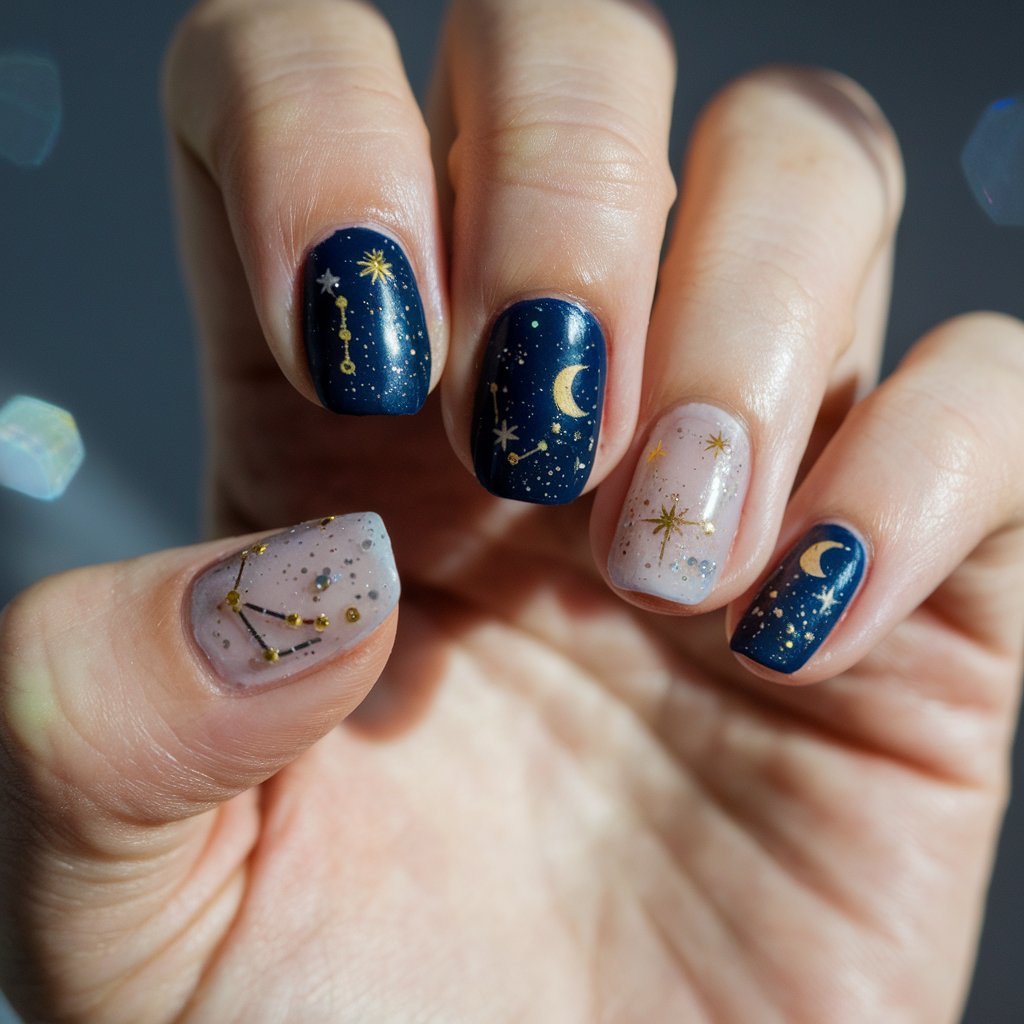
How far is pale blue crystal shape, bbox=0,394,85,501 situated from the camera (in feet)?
3.62

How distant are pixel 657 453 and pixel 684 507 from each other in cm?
5

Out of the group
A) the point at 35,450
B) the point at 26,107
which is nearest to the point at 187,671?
the point at 35,450

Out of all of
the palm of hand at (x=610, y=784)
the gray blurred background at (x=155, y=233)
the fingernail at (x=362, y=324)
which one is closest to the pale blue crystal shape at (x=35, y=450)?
the gray blurred background at (x=155, y=233)

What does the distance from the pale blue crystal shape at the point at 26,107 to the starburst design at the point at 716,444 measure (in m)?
0.87

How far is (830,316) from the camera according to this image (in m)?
0.75

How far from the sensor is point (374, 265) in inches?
25.3

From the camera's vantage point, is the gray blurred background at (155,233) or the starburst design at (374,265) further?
the gray blurred background at (155,233)

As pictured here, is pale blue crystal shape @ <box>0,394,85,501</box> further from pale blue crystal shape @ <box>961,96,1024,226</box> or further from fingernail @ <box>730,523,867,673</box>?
pale blue crystal shape @ <box>961,96,1024,226</box>

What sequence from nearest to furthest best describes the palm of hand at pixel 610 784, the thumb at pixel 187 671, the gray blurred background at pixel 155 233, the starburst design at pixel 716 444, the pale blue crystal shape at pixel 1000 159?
the thumb at pixel 187 671 → the starburst design at pixel 716 444 → the palm of hand at pixel 610 784 → the pale blue crystal shape at pixel 1000 159 → the gray blurred background at pixel 155 233

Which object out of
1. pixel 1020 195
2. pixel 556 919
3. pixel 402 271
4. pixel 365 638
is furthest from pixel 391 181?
pixel 1020 195

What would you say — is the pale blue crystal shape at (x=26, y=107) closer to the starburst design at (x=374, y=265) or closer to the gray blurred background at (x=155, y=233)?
the gray blurred background at (x=155, y=233)

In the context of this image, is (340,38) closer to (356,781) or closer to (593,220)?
(593,220)

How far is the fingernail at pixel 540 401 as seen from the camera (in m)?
0.65

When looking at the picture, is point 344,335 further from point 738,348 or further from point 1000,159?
point 1000,159
